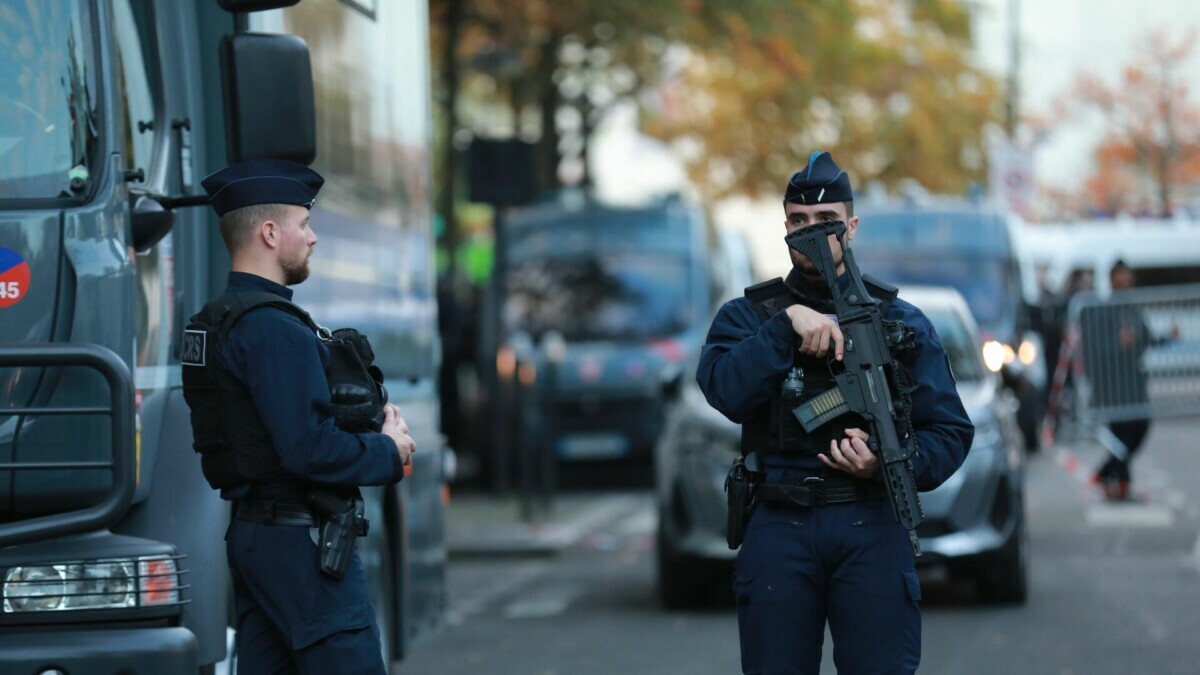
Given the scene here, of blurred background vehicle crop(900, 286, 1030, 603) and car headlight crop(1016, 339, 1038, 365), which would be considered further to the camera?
car headlight crop(1016, 339, 1038, 365)

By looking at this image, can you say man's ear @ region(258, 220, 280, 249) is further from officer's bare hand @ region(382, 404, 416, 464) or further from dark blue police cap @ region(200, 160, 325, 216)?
officer's bare hand @ region(382, 404, 416, 464)

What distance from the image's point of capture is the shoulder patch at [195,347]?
486cm

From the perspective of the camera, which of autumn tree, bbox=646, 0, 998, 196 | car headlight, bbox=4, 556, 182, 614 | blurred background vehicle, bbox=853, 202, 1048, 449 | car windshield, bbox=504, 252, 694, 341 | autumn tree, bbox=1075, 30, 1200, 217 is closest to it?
car headlight, bbox=4, 556, 182, 614

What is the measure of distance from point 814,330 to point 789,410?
10.5 inches

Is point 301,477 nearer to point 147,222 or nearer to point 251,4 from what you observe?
point 147,222

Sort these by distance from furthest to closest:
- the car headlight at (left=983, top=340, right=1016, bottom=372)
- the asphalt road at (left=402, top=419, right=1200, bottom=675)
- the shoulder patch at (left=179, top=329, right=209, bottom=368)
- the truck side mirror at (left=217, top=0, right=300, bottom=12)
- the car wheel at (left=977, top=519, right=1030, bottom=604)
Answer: the car headlight at (left=983, top=340, right=1016, bottom=372) → the car wheel at (left=977, top=519, right=1030, bottom=604) → the asphalt road at (left=402, top=419, right=1200, bottom=675) → the truck side mirror at (left=217, top=0, right=300, bottom=12) → the shoulder patch at (left=179, top=329, right=209, bottom=368)

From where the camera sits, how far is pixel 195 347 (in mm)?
4902

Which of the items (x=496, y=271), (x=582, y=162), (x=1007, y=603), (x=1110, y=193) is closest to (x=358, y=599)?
(x=1007, y=603)

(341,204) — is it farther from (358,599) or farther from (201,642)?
(358,599)

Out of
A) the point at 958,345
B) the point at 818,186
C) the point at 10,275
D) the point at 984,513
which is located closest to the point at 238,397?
the point at 10,275

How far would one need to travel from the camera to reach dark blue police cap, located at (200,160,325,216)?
16.0 ft

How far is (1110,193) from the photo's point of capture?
2393 inches

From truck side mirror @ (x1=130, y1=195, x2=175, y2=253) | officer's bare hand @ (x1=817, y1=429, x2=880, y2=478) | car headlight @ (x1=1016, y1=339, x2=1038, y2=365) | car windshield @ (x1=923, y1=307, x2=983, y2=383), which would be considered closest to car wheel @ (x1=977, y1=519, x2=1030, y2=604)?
car windshield @ (x1=923, y1=307, x2=983, y2=383)

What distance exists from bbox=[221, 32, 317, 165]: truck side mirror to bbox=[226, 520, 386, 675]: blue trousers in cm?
115
